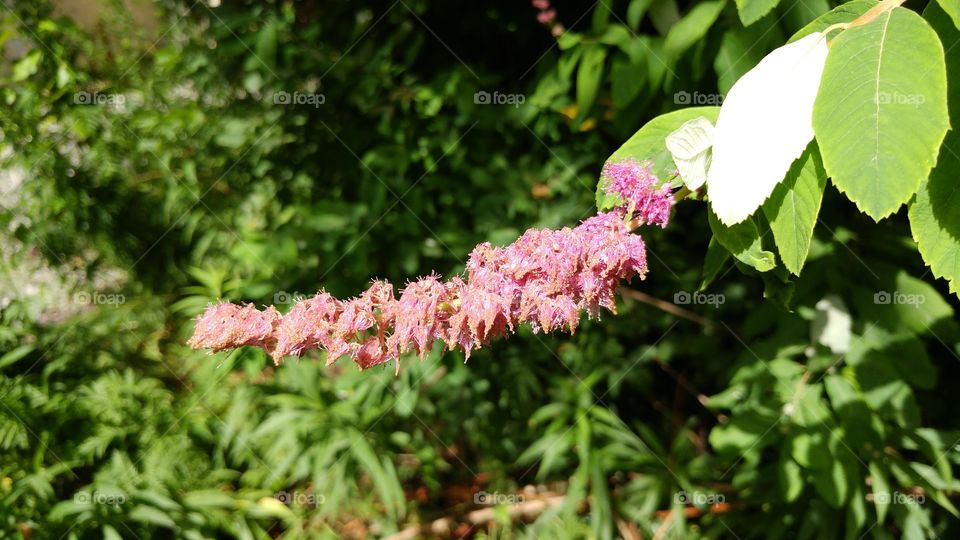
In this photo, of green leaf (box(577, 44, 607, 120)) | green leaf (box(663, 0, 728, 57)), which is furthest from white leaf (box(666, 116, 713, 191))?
green leaf (box(577, 44, 607, 120))

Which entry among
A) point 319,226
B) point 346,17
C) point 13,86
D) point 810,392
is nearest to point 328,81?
point 346,17

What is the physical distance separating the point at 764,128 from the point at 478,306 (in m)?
0.33

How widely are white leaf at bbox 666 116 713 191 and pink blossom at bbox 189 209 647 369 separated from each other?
87 millimetres

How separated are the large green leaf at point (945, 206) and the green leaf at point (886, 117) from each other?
4.4 inches

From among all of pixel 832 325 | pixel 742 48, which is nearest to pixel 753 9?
pixel 742 48

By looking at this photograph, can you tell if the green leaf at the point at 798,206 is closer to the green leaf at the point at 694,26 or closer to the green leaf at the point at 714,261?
the green leaf at the point at 714,261

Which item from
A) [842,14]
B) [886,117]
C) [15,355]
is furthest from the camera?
[15,355]

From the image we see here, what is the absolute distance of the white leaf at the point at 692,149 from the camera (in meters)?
0.79

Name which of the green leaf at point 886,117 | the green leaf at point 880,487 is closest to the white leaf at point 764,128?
the green leaf at point 886,117

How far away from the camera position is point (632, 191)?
85cm

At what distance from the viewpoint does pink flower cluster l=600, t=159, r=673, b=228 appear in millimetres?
845

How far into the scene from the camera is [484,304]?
78 centimetres

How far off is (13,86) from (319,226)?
1.50m

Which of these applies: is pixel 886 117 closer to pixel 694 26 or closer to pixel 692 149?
pixel 692 149
